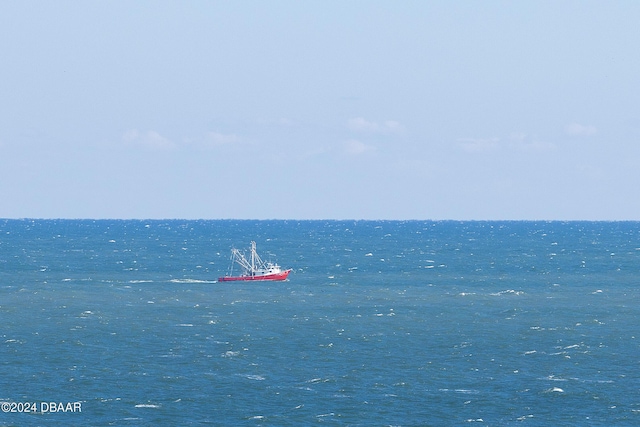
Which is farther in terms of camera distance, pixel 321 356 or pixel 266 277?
pixel 266 277

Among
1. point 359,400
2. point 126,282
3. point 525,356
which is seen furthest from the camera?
point 126,282

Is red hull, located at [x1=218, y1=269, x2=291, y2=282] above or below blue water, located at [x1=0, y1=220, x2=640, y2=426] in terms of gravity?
above

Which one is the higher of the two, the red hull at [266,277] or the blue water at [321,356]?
the red hull at [266,277]

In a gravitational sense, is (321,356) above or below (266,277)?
below

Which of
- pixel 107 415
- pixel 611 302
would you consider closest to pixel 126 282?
pixel 611 302

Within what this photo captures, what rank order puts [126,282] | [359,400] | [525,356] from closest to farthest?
1. [359,400]
2. [525,356]
3. [126,282]

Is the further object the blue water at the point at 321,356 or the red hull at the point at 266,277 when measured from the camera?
the red hull at the point at 266,277

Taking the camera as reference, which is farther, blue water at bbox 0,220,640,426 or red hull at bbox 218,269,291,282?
red hull at bbox 218,269,291,282

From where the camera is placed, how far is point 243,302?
151125 mm

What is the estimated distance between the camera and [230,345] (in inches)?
4323

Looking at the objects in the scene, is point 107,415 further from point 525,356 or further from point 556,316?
point 556,316

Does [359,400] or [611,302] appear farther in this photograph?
[611,302]

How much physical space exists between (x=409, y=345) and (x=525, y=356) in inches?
541

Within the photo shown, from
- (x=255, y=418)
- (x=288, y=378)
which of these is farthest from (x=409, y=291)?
(x=255, y=418)
